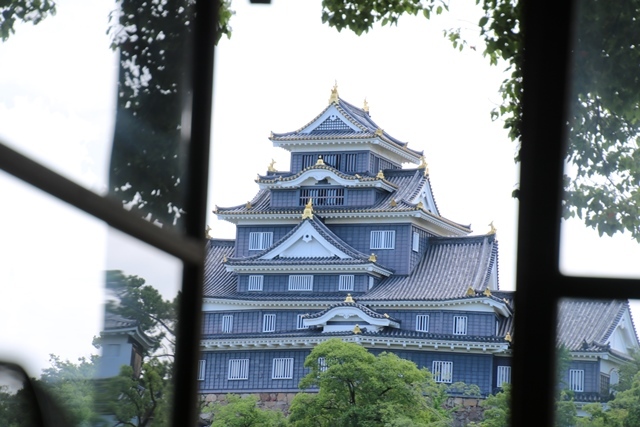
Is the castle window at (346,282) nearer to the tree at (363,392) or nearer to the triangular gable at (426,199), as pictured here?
the tree at (363,392)

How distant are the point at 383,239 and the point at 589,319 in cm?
1480

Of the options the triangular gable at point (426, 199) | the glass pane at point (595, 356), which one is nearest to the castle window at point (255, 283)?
the triangular gable at point (426, 199)

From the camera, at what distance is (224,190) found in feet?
61.9

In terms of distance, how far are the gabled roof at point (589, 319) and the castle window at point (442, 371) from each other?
1417cm

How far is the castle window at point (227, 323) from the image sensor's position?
15.7 meters

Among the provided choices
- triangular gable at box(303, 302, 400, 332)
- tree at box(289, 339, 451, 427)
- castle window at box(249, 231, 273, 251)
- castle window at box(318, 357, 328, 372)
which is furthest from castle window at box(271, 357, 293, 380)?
castle window at box(249, 231, 273, 251)

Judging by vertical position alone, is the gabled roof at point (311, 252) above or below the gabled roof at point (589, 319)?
above

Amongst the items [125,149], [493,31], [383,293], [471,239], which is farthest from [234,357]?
[125,149]

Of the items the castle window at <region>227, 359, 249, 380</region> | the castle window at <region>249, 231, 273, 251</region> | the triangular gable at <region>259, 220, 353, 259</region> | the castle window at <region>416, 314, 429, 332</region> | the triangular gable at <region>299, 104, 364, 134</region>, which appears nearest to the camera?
the castle window at <region>416, 314, 429, 332</region>

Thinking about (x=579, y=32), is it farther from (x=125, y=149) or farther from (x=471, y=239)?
(x=471, y=239)

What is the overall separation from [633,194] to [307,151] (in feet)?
50.6

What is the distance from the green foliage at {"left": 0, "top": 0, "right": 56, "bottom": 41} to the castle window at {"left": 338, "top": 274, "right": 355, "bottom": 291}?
14.6 m

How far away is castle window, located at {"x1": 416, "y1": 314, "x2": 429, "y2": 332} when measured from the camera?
573 inches

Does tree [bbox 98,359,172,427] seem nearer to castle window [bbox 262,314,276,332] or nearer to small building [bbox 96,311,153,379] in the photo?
small building [bbox 96,311,153,379]
